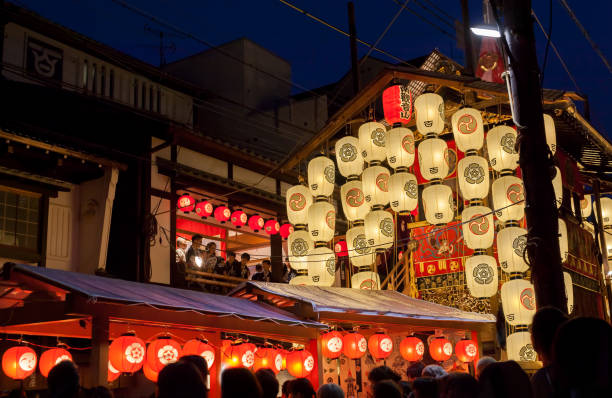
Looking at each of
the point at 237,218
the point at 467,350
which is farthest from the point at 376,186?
the point at 237,218

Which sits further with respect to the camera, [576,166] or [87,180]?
[576,166]

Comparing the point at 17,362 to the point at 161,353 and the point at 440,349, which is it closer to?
the point at 161,353

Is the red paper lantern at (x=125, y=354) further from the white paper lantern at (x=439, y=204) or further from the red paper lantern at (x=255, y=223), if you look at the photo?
the red paper lantern at (x=255, y=223)

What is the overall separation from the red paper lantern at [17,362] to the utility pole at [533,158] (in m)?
7.72

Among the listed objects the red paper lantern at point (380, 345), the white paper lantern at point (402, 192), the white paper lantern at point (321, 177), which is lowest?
the red paper lantern at point (380, 345)

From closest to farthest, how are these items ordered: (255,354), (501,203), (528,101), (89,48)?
(528,101)
(255,354)
(501,203)
(89,48)

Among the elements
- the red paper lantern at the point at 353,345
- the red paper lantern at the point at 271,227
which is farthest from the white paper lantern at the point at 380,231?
the red paper lantern at the point at 271,227

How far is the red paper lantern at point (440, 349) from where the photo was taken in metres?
14.9

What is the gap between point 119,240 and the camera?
631 inches

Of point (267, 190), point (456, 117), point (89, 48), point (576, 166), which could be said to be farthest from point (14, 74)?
point (576, 166)

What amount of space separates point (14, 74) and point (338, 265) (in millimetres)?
11960

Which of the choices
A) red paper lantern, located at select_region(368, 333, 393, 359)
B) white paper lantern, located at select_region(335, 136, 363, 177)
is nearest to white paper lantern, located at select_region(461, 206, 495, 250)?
red paper lantern, located at select_region(368, 333, 393, 359)

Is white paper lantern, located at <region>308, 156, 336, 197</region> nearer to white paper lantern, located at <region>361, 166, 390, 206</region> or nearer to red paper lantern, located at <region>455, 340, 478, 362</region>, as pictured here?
white paper lantern, located at <region>361, 166, 390, 206</region>

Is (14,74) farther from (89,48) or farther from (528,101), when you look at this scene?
(528,101)
